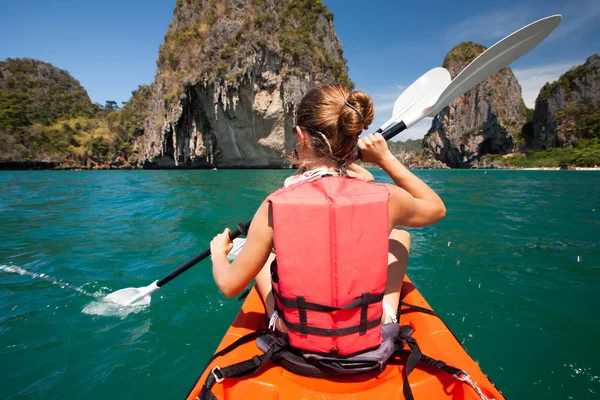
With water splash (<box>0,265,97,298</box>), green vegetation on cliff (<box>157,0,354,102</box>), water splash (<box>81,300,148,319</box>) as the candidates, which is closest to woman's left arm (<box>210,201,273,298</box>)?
water splash (<box>81,300,148,319</box>)

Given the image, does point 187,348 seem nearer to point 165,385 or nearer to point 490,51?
point 165,385

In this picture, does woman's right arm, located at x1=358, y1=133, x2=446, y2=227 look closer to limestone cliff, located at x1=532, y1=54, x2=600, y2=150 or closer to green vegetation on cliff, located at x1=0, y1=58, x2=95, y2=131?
green vegetation on cliff, located at x1=0, y1=58, x2=95, y2=131

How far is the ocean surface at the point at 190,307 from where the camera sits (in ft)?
6.15

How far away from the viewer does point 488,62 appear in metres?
2.44

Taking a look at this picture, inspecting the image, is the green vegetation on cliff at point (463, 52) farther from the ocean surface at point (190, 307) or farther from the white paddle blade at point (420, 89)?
the white paddle blade at point (420, 89)

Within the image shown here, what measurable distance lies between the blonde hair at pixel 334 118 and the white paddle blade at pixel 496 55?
1674mm

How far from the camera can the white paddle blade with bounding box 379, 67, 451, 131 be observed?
8.32 ft

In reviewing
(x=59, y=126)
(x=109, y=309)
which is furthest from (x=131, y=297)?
(x=59, y=126)

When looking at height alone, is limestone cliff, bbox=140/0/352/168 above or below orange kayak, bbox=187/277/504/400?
above

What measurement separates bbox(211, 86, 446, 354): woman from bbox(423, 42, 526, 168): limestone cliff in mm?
79934

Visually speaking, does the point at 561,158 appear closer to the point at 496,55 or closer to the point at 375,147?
the point at 496,55

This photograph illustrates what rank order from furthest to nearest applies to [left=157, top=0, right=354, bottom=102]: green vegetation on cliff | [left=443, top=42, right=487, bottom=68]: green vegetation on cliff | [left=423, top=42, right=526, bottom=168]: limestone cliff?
[left=443, top=42, right=487, bottom=68]: green vegetation on cliff, [left=423, top=42, right=526, bottom=168]: limestone cliff, [left=157, top=0, right=354, bottom=102]: green vegetation on cliff

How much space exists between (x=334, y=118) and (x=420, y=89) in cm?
196

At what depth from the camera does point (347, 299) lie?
1.03 m
